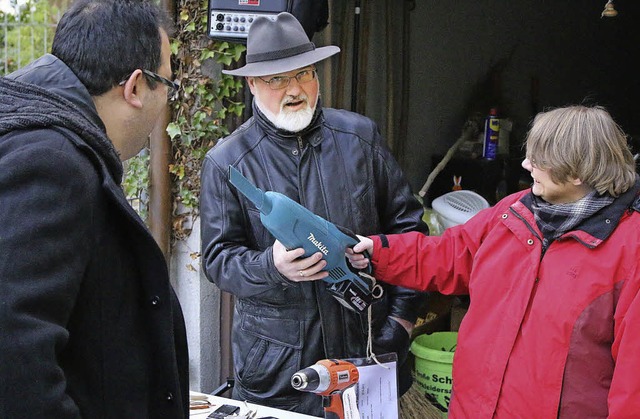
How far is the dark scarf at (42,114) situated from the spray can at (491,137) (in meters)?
4.04

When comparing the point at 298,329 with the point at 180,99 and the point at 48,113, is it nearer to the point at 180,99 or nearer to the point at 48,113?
the point at 48,113

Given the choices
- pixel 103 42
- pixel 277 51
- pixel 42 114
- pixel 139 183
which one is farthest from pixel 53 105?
Result: pixel 139 183

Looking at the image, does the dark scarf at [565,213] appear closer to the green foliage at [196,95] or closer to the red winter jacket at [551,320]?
the red winter jacket at [551,320]

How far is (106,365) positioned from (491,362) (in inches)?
47.2

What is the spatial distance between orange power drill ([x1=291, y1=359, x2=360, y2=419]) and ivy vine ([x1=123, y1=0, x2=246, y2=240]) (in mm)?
2020

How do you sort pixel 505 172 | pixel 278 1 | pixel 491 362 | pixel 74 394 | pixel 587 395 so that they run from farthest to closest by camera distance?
pixel 505 172, pixel 278 1, pixel 491 362, pixel 587 395, pixel 74 394

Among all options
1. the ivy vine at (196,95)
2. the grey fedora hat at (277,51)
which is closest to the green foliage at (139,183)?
the ivy vine at (196,95)

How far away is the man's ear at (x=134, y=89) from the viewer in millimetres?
1622

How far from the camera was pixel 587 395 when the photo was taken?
2.07m

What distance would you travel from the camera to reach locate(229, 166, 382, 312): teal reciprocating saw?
2.27 meters

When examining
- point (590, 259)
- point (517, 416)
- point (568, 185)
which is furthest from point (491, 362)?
point (568, 185)

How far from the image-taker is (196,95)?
3992 mm

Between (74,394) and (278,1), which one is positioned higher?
(278,1)

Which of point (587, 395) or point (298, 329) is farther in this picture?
point (298, 329)
